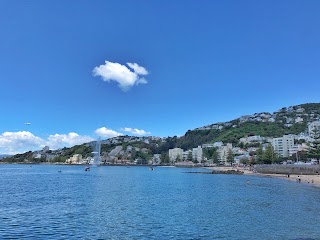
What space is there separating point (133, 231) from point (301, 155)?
14658cm

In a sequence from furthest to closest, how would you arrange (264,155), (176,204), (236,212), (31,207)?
1. (264,155)
2. (176,204)
3. (31,207)
4. (236,212)

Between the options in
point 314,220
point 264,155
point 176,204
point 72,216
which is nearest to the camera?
point 314,220

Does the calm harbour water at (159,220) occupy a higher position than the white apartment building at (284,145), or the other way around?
the white apartment building at (284,145)

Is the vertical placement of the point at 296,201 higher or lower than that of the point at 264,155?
lower

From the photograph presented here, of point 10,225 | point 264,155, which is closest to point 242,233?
point 10,225

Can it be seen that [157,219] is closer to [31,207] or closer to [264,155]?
[31,207]

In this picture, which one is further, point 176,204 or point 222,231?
point 176,204

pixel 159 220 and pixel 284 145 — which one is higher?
pixel 284 145

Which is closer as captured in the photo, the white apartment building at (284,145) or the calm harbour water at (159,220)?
the calm harbour water at (159,220)

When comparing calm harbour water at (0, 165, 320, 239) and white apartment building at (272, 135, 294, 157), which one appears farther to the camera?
white apartment building at (272, 135, 294, 157)

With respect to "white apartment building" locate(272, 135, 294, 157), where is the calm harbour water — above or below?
below

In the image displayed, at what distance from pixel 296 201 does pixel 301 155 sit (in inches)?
4913

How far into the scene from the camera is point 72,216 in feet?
89.2

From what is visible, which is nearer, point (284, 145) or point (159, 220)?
point (159, 220)
